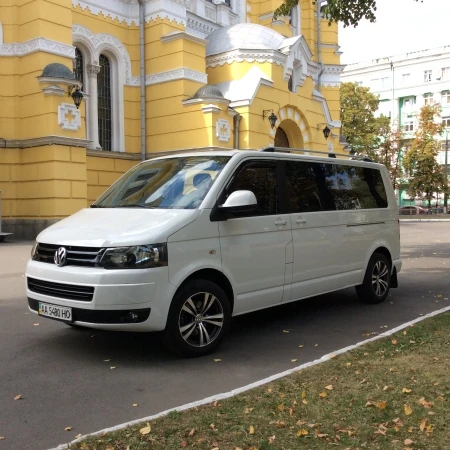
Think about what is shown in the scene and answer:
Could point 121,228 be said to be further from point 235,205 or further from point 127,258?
point 235,205

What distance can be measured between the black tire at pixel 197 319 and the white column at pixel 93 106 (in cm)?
1585

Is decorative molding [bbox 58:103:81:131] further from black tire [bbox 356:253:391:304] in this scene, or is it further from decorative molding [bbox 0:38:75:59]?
black tire [bbox 356:253:391:304]

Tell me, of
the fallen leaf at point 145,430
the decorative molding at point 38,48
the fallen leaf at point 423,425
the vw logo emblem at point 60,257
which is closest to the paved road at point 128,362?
the fallen leaf at point 145,430

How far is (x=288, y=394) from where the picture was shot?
4.16 meters

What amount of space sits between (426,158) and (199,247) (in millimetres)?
48813

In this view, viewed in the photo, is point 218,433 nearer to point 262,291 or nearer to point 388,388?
point 388,388

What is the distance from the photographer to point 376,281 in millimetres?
7984

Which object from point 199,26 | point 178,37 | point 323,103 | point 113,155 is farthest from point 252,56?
point 113,155

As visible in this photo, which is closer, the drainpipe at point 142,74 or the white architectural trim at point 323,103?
the drainpipe at point 142,74

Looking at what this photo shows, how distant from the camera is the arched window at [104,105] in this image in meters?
21.0

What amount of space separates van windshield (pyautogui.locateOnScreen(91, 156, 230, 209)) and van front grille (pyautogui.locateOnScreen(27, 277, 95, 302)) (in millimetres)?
1179

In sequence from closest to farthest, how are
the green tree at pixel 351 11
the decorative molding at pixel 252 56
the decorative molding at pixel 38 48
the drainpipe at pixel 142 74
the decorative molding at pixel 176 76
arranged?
the green tree at pixel 351 11
the decorative molding at pixel 38 48
the decorative molding at pixel 176 76
the drainpipe at pixel 142 74
the decorative molding at pixel 252 56

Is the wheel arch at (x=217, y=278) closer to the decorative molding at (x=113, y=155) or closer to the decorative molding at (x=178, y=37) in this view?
the decorative molding at (x=113, y=155)

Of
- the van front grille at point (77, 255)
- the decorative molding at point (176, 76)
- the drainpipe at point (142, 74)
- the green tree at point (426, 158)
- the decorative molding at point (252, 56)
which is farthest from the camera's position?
the green tree at point (426, 158)
